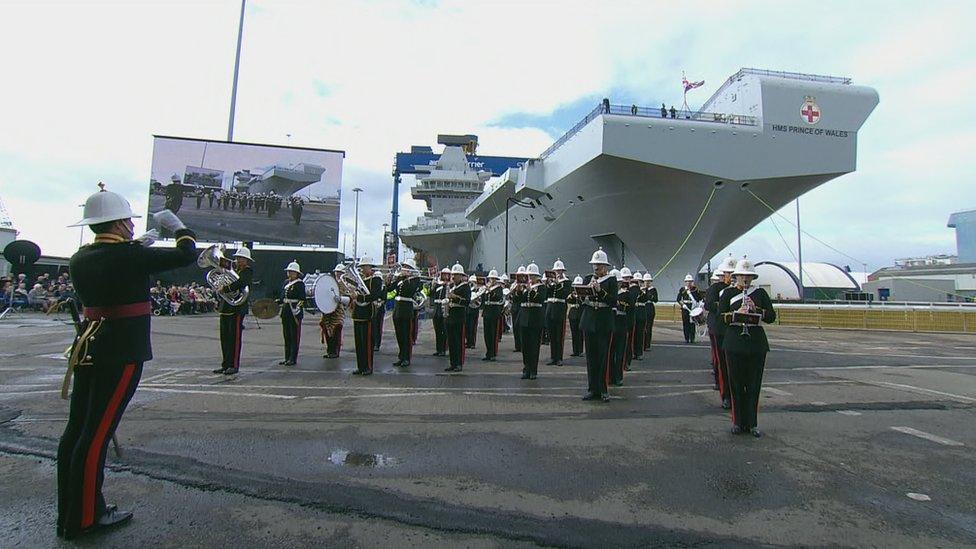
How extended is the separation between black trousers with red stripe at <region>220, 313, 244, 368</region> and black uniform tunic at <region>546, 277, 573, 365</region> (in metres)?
5.42

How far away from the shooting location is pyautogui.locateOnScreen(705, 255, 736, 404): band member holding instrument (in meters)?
6.36

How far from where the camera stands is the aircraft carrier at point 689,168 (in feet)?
69.2

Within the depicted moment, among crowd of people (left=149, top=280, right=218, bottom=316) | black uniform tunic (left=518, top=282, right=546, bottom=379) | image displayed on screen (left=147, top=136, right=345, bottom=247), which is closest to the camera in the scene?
black uniform tunic (left=518, top=282, right=546, bottom=379)

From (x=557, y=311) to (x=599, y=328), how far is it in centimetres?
264

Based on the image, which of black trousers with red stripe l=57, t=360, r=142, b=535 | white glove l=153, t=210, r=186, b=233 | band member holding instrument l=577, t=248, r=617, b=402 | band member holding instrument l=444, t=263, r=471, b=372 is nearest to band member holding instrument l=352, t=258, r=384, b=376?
band member holding instrument l=444, t=263, r=471, b=372

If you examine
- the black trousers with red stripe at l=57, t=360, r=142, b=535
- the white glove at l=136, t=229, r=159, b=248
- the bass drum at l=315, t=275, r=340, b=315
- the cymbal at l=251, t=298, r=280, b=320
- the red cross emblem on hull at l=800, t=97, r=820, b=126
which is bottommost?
the black trousers with red stripe at l=57, t=360, r=142, b=535

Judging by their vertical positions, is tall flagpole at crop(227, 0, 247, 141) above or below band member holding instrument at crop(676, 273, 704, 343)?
above

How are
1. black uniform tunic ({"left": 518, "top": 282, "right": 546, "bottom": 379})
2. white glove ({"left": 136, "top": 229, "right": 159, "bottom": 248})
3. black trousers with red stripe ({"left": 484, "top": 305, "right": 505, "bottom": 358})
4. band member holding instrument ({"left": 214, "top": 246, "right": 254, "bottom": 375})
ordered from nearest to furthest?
white glove ({"left": 136, "top": 229, "right": 159, "bottom": 248}) < band member holding instrument ({"left": 214, "top": 246, "right": 254, "bottom": 375}) < black uniform tunic ({"left": 518, "top": 282, "right": 546, "bottom": 379}) < black trousers with red stripe ({"left": 484, "top": 305, "right": 505, "bottom": 358})

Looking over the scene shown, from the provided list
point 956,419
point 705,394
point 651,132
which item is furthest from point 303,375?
point 651,132

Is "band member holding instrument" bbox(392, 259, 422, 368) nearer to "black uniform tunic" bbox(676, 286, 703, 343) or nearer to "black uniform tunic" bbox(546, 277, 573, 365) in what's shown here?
"black uniform tunic" bbox(546, 277, 573, 365)

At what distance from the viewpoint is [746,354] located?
16.6ft

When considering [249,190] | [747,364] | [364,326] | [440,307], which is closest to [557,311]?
[440,307]

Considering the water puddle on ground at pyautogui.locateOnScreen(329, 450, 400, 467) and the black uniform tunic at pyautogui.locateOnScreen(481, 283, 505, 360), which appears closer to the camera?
the water puddle on ground at pyautogui.locateOnScreen(329, 450, 400, 467)

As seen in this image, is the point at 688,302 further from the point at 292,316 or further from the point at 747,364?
the point at 292,316
